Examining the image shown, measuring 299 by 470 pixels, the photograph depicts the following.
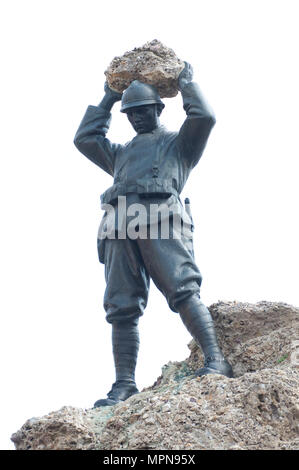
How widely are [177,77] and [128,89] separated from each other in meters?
0.47

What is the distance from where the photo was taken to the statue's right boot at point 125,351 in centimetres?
732

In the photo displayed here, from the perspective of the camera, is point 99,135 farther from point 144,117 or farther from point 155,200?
point 155,200

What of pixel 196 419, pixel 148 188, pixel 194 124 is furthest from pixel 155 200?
pixel 196 419

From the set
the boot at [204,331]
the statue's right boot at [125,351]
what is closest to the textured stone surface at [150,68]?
the boot at [204,331]

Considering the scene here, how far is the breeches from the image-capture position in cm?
711

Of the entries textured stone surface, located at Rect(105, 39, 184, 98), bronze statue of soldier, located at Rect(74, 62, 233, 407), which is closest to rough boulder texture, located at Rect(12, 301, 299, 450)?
bronze statue of soldier, located at Rect(74, 62, 233, 407)

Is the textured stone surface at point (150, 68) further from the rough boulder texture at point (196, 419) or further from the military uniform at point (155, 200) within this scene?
the rough boulder texture at point (196, 419)

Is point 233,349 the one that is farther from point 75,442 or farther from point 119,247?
point 75,442

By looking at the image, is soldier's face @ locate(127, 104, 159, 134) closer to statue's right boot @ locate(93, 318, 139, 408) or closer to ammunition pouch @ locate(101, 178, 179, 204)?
ammunition pouch @ locate(101, 178, 179, 204)

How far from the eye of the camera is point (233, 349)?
7160 mm

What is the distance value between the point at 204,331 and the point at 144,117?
84.6 inches
